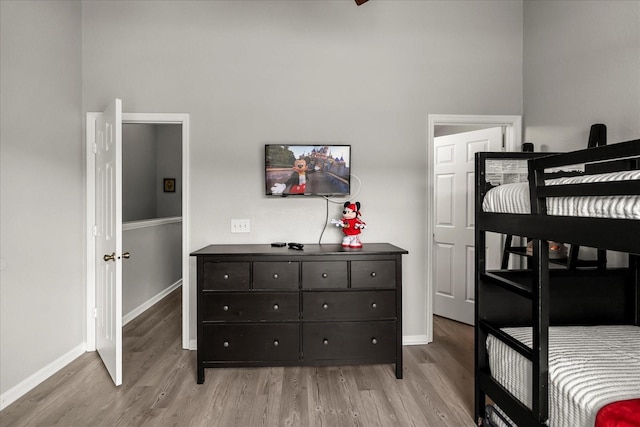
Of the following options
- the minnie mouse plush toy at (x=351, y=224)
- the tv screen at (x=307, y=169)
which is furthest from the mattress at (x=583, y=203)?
the tv screen at (x=307, y=169)

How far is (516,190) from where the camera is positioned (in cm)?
172

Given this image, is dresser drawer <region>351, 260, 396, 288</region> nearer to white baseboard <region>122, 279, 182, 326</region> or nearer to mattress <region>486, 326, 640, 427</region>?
mattress <region>486, 326, 640, 427</region>

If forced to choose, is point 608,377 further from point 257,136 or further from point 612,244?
point 257,136

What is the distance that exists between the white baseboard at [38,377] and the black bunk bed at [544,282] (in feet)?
9.40

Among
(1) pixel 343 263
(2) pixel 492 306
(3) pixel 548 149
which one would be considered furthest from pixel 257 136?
(3) pixel 548 149

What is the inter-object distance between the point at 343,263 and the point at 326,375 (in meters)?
0.84

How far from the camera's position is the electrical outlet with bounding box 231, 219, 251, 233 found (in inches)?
122

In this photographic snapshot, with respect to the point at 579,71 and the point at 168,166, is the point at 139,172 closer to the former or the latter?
the point at 168,166

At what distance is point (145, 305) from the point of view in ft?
13.9

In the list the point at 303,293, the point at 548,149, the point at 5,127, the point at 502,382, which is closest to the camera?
the point at 502,382

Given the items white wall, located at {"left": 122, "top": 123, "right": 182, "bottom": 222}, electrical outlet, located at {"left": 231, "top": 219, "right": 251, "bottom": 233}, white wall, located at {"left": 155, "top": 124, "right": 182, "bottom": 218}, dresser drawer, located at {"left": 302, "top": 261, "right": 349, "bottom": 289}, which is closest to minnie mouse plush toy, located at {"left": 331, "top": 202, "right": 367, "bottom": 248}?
dresser drawer, located at {"left": 302, "top": 261, "right": 349, "bottom": 289}

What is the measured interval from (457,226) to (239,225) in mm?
2250

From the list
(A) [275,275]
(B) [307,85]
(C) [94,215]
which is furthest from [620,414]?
(C) [94,215]

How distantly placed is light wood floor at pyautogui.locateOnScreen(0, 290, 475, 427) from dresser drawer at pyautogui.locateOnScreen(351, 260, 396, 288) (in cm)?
68
